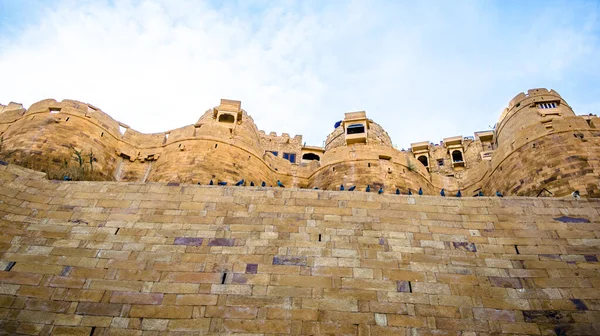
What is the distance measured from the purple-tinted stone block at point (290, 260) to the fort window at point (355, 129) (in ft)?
54.3

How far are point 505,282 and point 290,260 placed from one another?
4034mm

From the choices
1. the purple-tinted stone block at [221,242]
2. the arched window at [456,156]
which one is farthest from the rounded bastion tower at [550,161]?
the purple-tinted stone block at [221,242]

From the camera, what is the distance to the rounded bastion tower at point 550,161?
1377cm

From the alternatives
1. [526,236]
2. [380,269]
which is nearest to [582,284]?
[526,236]

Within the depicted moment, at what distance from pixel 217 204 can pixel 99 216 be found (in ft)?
8.31

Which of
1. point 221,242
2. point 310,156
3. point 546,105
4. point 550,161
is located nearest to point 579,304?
point 221,242

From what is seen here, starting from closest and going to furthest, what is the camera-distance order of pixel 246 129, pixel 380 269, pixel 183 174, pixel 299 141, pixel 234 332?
pixel 234 332
pixel 380 269
pixel 183 174
pixel 246 129
pixel 299 141

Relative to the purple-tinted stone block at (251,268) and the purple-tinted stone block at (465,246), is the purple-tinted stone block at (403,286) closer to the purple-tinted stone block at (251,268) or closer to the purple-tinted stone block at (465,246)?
the purple-tinted stone block at (465,246)

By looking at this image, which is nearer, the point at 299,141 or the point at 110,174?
the point at 110,174

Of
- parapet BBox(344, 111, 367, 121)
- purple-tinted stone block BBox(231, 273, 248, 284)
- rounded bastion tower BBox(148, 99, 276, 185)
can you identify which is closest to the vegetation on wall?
rounded bastion tower BBox(148, 99, 276, 185)

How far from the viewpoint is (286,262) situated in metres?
7.96

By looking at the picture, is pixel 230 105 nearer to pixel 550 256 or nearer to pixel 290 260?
pixel 290 260

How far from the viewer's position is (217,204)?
9289 millimetres

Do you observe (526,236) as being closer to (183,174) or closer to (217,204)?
(217,204)
